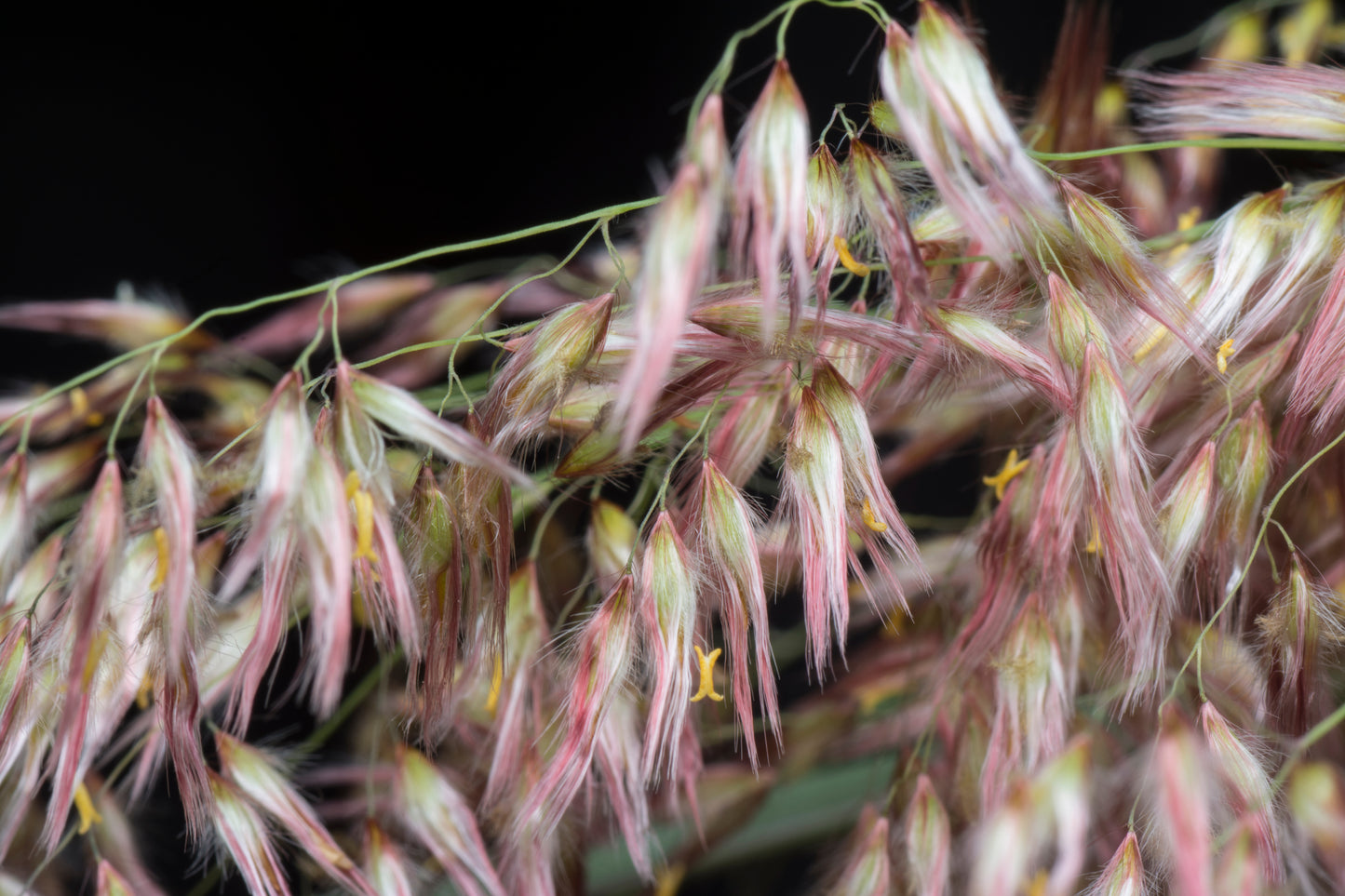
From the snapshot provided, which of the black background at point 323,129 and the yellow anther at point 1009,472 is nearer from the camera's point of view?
the yellow anther at point 1009,472

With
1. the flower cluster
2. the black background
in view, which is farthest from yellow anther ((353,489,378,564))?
the black background

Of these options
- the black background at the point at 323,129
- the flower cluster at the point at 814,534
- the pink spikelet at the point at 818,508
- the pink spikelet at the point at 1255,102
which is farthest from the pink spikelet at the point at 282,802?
the black background at the point at 323,129

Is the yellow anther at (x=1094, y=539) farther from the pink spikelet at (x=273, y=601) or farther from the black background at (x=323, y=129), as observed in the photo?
the black background at (x=323, y=129)

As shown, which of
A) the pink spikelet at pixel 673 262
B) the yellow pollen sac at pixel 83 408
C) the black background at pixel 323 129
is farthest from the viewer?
the black background at pixel 323 129

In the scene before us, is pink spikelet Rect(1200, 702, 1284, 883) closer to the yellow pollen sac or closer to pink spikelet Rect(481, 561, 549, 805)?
pink spikelet Rect(481, 561, 549, 805)

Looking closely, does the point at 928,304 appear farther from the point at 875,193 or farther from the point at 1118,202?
the point at 1118,202

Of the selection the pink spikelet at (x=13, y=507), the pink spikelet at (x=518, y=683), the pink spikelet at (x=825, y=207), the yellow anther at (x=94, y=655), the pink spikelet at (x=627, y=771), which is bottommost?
the pink spikelet at (x=627, y=771)

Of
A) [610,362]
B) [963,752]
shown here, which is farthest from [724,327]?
[963,752]
